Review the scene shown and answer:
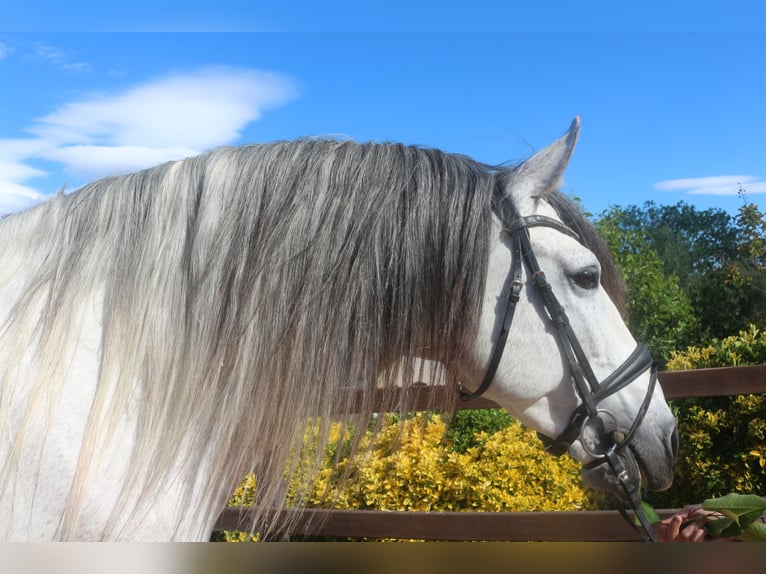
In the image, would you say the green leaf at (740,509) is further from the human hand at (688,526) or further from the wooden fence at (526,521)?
the wooden fence at (526,521)

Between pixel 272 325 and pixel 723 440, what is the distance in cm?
323

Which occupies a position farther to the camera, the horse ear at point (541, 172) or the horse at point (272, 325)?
the horse ear at point (541, 172)

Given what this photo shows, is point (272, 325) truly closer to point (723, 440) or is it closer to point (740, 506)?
point (740, 506)

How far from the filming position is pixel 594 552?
0.50 metres

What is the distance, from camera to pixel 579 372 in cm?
178

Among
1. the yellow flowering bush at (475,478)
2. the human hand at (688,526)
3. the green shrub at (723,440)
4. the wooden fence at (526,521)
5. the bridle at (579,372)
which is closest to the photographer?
the human hand at (688,526)

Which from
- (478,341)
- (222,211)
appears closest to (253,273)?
(222,211)

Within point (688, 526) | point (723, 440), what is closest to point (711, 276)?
point (723, 440)

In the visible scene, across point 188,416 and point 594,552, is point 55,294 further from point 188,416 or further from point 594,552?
point 594,552

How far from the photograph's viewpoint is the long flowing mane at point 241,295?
138cm

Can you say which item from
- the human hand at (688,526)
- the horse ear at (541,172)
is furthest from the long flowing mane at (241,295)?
the human hand at (688,526)

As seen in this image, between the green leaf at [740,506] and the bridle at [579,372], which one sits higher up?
the bridle at [579,372]

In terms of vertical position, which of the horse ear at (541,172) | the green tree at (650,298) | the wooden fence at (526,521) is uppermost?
the green tree at (650,298)

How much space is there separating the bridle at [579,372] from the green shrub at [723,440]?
1.90 m
